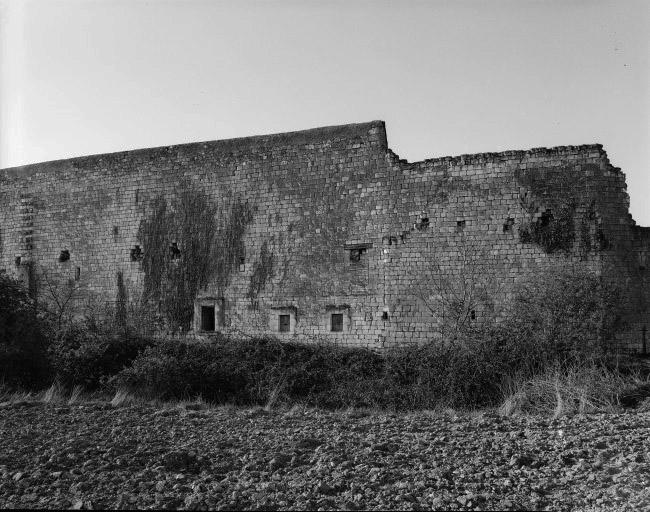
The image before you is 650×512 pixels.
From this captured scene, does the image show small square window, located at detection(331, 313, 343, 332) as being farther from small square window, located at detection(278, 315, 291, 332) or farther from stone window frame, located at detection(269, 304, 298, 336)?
small square window, located at detection(278, 315, 291, 332)

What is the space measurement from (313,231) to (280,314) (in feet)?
7.06

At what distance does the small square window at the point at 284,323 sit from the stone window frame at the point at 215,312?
59.7 inches

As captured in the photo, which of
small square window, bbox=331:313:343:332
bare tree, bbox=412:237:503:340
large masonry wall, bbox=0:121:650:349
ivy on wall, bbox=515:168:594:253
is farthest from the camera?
small square window, bbox=331:313:343:332

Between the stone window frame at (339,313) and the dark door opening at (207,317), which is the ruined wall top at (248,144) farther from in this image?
the dark door opening at (207,317)

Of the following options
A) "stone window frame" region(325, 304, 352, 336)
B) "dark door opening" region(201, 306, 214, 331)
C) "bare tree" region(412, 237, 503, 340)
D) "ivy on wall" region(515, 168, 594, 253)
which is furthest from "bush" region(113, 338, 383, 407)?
"ivy on wall" region(515, 168, 594, 253)

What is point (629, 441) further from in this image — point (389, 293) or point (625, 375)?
point (389, 293)

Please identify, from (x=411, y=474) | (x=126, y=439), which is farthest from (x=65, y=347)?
(x=411, y=474)

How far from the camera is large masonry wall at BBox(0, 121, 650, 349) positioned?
1360 cm

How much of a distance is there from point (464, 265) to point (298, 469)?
7.74m

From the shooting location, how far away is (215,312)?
16.5 m

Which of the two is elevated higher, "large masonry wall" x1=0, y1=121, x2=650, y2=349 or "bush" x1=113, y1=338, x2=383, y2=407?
"large masonry wall" x1=0, y1=121, x2=650, y2=349

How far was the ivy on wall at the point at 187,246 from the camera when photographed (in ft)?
54.2

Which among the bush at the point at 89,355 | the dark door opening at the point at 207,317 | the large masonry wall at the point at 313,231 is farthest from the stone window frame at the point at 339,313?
the bush at the point at 89,355

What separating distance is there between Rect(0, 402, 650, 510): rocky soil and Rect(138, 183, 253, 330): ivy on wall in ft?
20.6
